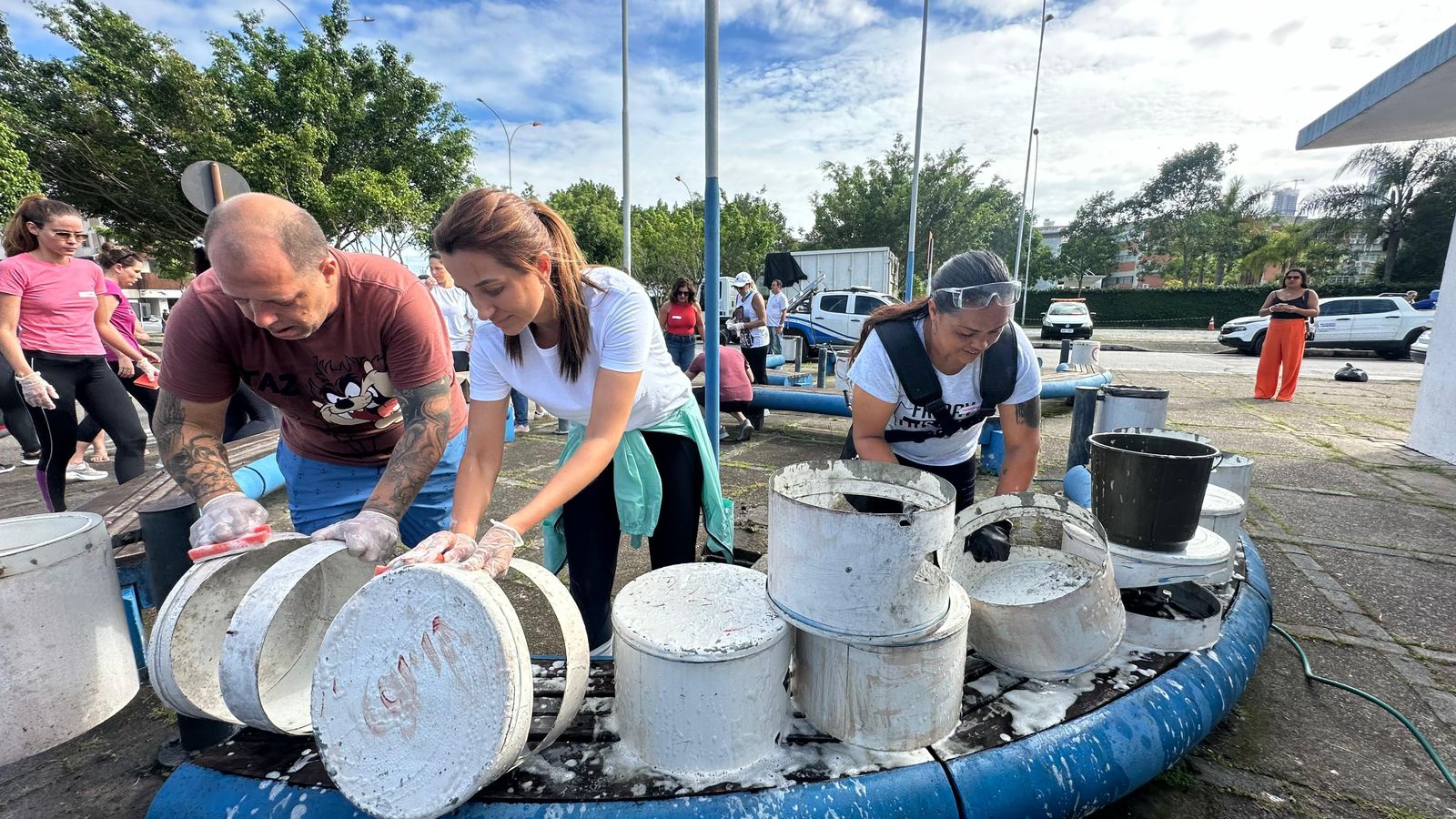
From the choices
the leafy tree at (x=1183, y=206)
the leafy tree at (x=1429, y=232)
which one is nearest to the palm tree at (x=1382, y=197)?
the leafy tree at (x=1429, y=232)

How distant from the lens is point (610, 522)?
197cm

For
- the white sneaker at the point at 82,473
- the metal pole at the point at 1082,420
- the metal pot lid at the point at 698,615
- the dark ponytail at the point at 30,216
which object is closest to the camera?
the metal pot lid at the point at 698,615

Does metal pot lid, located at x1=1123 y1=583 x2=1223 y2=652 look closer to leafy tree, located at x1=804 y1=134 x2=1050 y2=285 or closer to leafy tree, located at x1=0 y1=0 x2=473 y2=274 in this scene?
leafy tree, located at x1=0 y1=0 x2=473 y2=274

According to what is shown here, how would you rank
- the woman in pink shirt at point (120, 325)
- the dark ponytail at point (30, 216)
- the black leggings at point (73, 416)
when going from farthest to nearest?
the woman in pink shirt at point (120, 325) → the black leggings at point (73, 416) → the dark ponytail at point (30, 216)

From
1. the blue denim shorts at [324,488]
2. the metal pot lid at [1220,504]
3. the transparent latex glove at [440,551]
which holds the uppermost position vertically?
the transparent latex glove at [440,551]

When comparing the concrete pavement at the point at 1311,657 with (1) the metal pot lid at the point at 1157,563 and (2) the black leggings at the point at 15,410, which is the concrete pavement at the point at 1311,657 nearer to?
(2) the black leggings at the point at 15,410

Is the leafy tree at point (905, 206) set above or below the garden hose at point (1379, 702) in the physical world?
above

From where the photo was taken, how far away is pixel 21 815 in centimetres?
177

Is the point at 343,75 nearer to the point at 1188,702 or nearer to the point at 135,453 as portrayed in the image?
the point at 135,453

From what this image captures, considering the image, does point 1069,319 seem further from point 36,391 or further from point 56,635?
point 56,635

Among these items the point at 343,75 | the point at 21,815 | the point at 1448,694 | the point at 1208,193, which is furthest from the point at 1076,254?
the point at 21,815

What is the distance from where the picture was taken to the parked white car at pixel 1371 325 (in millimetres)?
13414

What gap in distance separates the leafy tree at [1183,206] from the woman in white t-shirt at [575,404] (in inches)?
1933

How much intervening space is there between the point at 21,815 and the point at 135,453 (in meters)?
2.52
